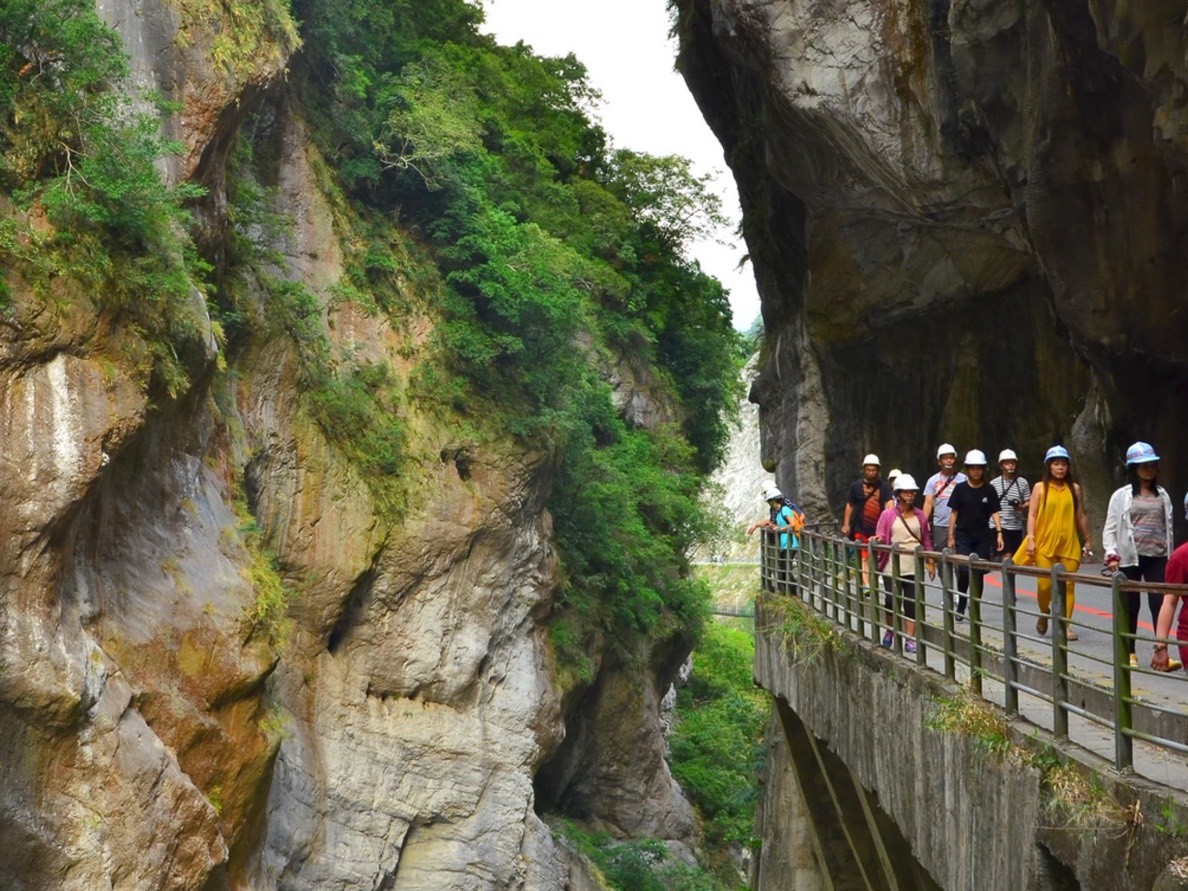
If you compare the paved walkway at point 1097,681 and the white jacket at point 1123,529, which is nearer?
the paved walkway at point 1097,681

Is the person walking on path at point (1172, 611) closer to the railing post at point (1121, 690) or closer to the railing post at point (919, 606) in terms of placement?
the railing post at point (1121, 690)

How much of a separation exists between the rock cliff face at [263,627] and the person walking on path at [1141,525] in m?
9.27

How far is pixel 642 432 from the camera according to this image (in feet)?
108

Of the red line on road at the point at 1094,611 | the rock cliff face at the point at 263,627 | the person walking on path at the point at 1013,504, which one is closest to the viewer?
the red line on road at the point at 1094,611

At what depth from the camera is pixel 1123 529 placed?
8250mm

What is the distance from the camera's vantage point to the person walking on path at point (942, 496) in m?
11.2

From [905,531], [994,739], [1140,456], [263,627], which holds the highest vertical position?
[1140,456]

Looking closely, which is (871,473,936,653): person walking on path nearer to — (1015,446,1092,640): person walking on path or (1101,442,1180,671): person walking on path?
(1015,446,1092,640): person walking on path

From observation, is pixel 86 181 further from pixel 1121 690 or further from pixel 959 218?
pixel 1121 690

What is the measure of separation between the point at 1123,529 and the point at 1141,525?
14cm

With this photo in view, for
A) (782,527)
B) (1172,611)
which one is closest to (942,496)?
(782,527)

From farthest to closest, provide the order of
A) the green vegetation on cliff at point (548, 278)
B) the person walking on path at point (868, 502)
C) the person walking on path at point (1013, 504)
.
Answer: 1. the green vegetation on cliff at point (548, 278)
2. the person walking on path at point (868, 502)
3. the person walking on path at point (1013, 504)

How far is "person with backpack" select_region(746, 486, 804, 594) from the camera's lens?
16094 millimetres

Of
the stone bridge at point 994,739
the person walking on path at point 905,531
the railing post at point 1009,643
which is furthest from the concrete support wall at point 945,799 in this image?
the person walking on path at point 905,531
